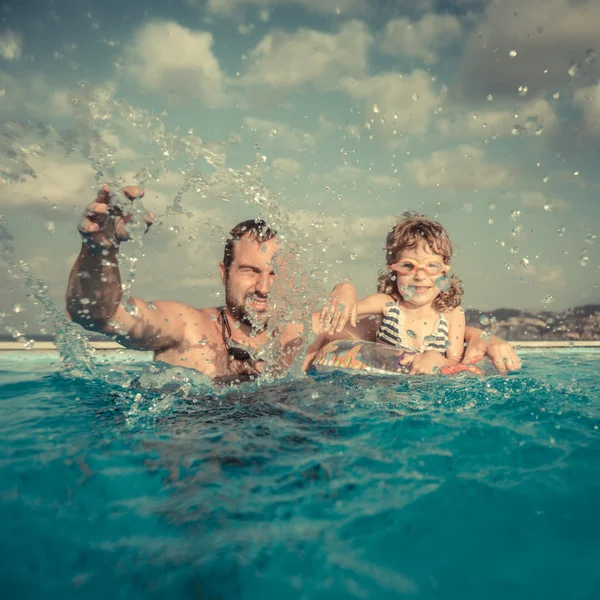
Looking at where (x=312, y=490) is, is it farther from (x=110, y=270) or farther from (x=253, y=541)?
(x=110, y=270)

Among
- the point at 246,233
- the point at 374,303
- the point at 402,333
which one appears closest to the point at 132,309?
the point at 246,233

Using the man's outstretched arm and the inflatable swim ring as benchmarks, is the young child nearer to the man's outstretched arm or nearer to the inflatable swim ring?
the inflatable swim ring

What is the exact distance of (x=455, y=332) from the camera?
4520mm

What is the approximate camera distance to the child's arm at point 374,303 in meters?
4.39

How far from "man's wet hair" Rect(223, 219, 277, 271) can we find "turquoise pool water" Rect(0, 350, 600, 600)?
1.37 meters

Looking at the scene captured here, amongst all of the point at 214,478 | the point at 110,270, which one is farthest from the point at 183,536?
the point at 110,270

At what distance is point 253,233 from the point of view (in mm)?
3566

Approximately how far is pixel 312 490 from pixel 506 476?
72 cm

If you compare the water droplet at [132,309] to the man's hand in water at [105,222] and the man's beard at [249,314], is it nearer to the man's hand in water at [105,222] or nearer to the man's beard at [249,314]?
the man's hand in water at [105,222]

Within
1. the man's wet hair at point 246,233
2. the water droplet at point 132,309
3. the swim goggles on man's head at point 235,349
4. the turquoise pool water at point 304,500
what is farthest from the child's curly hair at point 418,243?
the water droplet at point 132,309

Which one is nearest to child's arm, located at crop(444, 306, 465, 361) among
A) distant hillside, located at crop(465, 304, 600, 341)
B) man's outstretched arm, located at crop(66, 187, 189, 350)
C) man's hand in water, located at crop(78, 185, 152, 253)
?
man's outstretched arm, located at crop(66, 187, 189, 350)

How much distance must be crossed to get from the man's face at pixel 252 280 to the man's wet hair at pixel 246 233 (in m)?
0.04

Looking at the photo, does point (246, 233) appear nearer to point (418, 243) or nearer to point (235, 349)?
point (235, 349)

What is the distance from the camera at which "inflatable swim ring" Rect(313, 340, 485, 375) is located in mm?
3320
